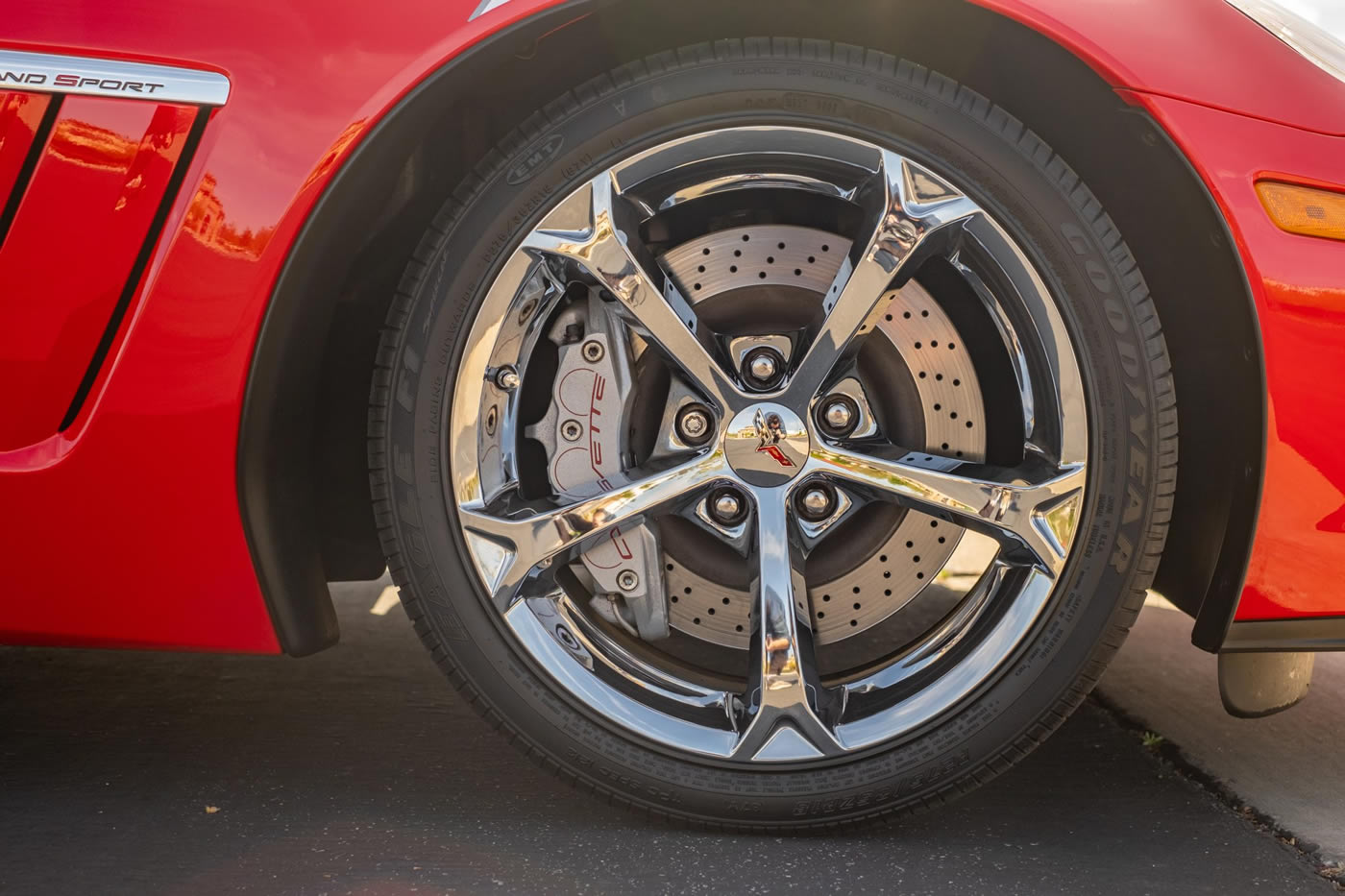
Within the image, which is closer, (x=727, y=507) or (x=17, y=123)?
(x=17, y=123)

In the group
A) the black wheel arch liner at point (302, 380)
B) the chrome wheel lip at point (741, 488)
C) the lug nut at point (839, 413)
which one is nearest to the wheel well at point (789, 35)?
the black wheel arch liner at point (302, 380)

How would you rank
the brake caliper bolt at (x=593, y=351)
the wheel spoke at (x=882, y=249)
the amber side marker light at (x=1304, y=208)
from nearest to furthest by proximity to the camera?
1. the amber side marker light at (x=1304, y=208)
2. the wheel spoke at (x=882, y=249)
3. the brake caliper bolt at (x=593, y=351)

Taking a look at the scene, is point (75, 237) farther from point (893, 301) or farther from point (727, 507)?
point (893, 301)

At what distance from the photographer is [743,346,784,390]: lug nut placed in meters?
1.53

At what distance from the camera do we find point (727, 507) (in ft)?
5.04

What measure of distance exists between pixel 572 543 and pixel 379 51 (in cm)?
67

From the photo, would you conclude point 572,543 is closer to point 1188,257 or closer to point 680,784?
point 680,784

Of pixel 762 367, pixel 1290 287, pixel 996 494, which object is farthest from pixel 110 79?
pixel 1290 287

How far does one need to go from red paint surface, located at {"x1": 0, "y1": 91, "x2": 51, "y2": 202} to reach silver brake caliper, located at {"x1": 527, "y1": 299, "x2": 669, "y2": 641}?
68cm

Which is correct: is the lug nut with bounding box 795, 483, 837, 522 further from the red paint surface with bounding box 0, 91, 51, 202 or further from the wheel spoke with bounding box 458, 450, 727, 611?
the red paint surface with bounding box 0, 91, 51, 202

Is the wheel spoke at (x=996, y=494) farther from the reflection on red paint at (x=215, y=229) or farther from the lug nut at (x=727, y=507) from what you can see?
the reflection on red paint at (x=215, y=229)

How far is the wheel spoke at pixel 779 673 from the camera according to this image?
4.70 ft

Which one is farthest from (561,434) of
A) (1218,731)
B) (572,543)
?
(1218,731)

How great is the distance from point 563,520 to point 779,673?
1.17 feet
